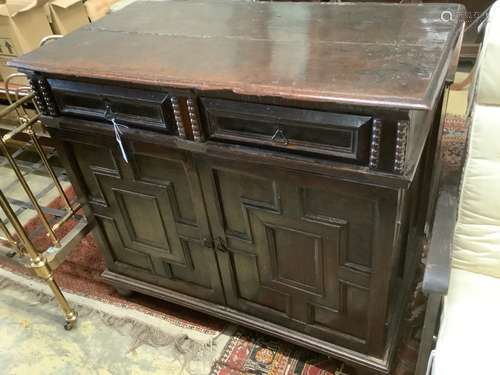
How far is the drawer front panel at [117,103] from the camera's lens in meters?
1.06

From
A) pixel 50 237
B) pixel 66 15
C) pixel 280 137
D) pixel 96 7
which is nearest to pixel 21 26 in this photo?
pixel 66 15

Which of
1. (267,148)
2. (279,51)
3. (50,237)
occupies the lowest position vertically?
(50,237)

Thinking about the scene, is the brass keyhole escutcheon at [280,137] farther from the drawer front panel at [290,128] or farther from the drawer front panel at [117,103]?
the drawer front panel at [117,103]

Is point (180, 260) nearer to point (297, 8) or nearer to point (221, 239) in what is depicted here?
point (221, 239)

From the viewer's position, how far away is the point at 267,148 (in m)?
1.00

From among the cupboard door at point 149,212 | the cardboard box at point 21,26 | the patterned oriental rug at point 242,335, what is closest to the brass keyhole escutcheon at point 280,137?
the cupboard door at point 149,212

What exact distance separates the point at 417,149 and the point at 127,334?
1.13m

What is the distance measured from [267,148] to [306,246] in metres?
0.29

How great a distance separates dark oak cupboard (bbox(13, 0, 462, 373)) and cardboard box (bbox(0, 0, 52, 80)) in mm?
831

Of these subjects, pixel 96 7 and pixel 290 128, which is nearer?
pixel 290 128

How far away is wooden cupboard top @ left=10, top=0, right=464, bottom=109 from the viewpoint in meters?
0.88

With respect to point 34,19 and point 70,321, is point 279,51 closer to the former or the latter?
point 70,321

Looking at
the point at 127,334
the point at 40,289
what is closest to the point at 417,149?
the point at 127,334

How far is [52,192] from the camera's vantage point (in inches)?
85.6
